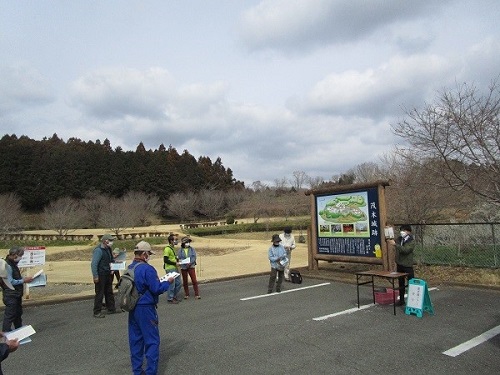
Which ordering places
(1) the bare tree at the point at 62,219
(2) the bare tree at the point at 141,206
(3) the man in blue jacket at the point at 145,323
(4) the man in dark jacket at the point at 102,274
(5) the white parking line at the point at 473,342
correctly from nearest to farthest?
(3) the man in blue jacket at the point at 145,323 < (5) the white parking line at the point at 473,342 < (4) the man in dark jacket at the point at 102,274 < (1) the bare tree at the point at 62,219 < (2) the bare tree at the point at 141,206

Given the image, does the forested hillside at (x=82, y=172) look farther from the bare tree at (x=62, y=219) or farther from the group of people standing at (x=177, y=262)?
the group of people standing at (x=177, y=262)

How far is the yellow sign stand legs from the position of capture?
6609 mm

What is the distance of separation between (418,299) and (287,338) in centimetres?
263

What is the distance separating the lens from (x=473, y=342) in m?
5.29

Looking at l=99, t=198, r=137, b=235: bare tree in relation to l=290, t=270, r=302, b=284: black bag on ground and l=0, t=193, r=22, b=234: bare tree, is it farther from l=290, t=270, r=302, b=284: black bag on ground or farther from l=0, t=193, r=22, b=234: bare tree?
l=290, t=270, r=302, b=284: black bag on ground

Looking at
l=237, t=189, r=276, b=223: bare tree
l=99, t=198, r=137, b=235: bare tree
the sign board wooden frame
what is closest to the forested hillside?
l=237, t=189, r=276, b=223: bare tree

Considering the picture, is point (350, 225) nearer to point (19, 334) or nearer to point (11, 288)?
point (11, 288)

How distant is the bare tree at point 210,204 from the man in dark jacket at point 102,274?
58.0 m

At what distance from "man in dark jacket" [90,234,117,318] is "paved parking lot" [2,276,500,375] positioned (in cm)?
37

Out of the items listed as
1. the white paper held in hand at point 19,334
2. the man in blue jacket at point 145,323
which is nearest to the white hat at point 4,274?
the man in blue jacket at point 145,323

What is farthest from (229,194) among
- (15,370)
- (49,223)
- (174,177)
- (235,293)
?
(15,370)

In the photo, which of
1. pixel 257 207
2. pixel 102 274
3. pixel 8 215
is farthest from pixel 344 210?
pixel 257 207

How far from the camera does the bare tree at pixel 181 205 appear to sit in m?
63.3

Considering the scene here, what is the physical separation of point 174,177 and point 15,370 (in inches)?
2682
